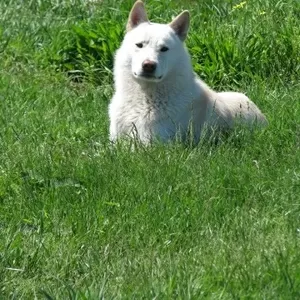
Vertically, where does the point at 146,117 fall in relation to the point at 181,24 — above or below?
below

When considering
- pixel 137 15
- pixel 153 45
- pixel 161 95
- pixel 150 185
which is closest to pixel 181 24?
pixel 137 15

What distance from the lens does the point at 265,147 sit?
766cm

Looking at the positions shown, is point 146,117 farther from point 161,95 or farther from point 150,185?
point 150,185

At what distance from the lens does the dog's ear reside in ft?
28.9

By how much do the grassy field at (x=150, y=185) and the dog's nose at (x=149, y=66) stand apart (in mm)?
681

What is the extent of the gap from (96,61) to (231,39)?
4.47 feet

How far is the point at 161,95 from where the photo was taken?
856 cm

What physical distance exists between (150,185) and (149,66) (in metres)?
1.63

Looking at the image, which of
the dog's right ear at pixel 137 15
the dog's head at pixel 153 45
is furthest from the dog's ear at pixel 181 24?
the dog's right ear at pixel 137 15

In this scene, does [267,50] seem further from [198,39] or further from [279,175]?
[279,175]

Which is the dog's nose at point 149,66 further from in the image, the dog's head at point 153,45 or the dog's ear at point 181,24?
the dog's ear at point 181,24

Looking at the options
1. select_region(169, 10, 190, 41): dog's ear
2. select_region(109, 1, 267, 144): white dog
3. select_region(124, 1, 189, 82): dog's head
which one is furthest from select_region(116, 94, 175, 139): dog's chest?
select_region(169, 10, 190, 41): dog's ear

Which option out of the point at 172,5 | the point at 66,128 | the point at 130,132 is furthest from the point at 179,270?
the point at 172,5

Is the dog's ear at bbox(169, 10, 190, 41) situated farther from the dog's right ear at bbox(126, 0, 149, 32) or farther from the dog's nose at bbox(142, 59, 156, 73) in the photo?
the dog's nose at bbox(142, 59, 156, 73)
